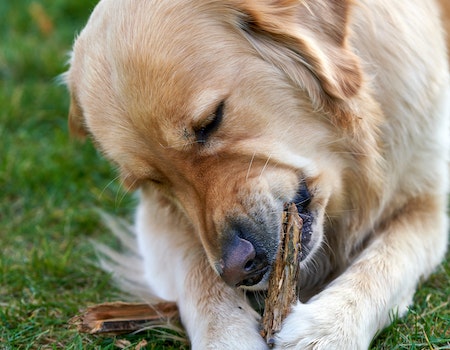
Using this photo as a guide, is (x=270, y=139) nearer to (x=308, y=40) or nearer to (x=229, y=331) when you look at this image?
(x=308, y=40)

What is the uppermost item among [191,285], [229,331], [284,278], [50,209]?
[284,278]

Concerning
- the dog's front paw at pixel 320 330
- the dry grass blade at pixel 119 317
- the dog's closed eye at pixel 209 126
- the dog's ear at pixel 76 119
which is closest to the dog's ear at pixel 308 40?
the dog's closed eye at pixel 209 126

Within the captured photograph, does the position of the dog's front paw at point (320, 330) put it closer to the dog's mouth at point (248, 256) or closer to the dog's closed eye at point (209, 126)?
the dog's mouth at point (248, 256)

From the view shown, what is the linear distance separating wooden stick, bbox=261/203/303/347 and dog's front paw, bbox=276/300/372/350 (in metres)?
0.04

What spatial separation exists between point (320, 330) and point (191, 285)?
61 centimetres

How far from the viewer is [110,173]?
4746 mm

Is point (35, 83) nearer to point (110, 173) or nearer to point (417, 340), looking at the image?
point (110, 173)

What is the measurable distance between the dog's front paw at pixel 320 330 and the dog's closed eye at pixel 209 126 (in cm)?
67

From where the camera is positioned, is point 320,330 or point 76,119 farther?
point 76,119

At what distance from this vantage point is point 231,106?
272cm

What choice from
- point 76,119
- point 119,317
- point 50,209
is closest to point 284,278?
point 119,317

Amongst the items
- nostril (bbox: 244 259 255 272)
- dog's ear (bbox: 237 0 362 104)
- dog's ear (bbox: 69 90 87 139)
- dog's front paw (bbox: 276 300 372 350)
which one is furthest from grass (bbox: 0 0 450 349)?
dog's ear (bbox: 237 0 362 104)

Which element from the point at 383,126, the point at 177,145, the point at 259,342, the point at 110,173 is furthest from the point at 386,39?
the point at 110,173

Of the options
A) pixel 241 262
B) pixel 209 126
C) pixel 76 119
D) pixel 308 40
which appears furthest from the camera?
pixel 76 119
